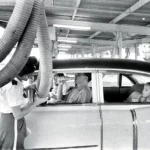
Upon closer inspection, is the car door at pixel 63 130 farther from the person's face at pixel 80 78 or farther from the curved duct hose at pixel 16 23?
the curved duct hose at pixel 16 23

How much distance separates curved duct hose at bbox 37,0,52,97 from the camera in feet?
5.49

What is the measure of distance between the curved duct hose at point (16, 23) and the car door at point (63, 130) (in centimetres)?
138

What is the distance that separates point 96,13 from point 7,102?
382 inches

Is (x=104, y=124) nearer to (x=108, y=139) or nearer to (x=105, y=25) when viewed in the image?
(x=108, y=139)

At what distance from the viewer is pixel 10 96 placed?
223 centimetres

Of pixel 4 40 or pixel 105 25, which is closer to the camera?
pixel 4 40

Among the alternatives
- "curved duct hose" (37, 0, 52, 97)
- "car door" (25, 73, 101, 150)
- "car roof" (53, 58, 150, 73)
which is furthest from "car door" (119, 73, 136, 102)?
"curved duct hose" (37, 0, 52, 97)

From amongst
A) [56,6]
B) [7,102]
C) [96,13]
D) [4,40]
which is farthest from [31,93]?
[96,13]

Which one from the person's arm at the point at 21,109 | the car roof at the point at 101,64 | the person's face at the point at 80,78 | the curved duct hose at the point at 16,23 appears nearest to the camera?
the curved duct hose at the point at 16,23

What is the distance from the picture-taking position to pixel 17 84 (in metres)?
2.30

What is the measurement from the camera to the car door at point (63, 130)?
2.65 meters

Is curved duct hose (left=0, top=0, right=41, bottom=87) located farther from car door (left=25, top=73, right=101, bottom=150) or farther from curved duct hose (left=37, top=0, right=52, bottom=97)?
car door (left=25, top=73, right=101, bottom=150)

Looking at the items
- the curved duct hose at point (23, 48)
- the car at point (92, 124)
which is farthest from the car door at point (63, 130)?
the curved duct hose at point (23, 48)

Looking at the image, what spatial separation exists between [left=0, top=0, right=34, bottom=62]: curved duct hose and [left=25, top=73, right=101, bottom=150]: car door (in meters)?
1.38
